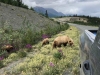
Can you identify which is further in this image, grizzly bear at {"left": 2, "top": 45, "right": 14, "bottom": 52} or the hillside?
the hillside

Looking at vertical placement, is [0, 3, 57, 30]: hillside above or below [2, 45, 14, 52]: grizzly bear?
above

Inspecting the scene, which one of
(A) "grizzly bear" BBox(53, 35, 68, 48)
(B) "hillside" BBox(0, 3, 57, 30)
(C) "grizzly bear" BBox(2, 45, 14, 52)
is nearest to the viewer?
(A) "grizzly bear" BBox(53, 35, 68, 48)

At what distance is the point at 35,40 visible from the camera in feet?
56.0

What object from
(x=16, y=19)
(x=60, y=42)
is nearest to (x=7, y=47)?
(x=60, y=42)

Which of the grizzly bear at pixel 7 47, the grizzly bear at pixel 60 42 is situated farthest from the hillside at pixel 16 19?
the grizzly bear at pixel 60 42

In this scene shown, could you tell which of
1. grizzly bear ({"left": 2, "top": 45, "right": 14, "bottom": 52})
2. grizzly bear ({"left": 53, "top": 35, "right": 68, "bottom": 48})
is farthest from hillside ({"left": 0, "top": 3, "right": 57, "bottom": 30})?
grizzly bear ({"left": 53, "top": 35, "right": 68, "bottom": 48})

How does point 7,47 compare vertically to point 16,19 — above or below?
below

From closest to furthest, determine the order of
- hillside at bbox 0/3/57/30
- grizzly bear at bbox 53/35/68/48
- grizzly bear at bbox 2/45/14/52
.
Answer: grizzly bear at bbox 53/35/68/48, grizzly bear at bbox 2/45/14/52, hillside at bbox 0/3/57/30

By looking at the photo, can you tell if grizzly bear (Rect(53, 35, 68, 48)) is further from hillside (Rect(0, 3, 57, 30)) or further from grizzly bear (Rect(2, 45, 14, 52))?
hillside (Rect(0, 3, 57, 30))

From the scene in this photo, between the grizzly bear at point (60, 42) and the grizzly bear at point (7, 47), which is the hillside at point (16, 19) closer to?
the grizzly bear at point (7, 47)

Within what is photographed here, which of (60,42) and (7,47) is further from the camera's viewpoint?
(7,47)

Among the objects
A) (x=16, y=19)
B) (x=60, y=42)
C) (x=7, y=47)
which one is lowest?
(x=7, y=47)

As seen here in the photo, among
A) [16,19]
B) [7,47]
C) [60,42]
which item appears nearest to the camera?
[60,42]

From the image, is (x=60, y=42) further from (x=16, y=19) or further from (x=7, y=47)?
(x=16, y=19)
